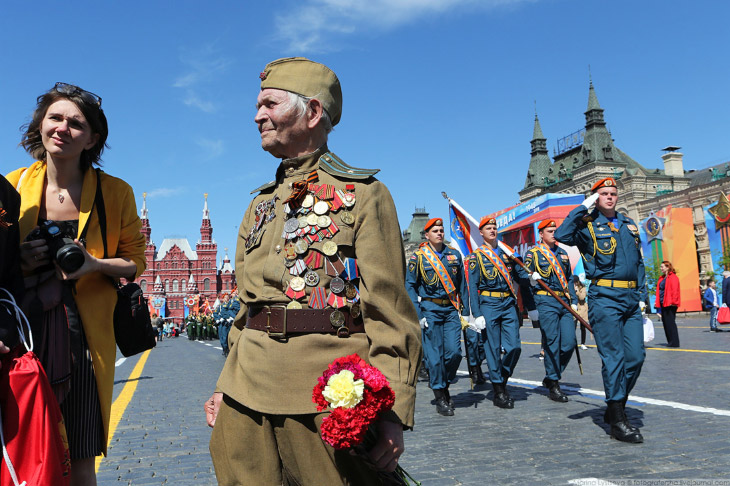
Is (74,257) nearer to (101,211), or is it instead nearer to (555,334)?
(101,211)

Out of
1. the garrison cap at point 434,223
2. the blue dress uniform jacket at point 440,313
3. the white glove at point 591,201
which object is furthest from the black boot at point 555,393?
the white glove at point 591,201

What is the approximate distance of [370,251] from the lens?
2.12 m

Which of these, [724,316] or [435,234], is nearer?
[435,234]


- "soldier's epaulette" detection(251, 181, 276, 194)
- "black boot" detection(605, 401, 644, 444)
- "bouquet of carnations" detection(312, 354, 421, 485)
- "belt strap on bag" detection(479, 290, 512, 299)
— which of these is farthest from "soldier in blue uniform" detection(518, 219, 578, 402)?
"bouquet of carnations" detection(312, 354, 421, 485)

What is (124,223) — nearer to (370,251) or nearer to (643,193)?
(370,251)

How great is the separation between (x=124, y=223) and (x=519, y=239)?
133 feet

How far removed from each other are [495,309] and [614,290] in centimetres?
244

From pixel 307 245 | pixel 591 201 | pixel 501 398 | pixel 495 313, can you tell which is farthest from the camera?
pixel 495 313

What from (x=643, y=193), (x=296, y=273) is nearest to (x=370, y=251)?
(x=296, y=273)

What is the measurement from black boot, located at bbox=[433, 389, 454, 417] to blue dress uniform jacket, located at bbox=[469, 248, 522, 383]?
712 mm

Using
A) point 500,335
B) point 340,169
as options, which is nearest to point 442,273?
point 500,335

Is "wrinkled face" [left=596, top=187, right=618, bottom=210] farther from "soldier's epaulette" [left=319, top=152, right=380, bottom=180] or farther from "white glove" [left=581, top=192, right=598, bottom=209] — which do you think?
"soldier's epaulette" [left=319, top=152, right=380, bottom=180]

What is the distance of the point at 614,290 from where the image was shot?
5750 mm

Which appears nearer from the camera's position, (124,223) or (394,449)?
(394,449)
